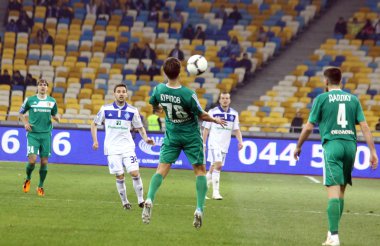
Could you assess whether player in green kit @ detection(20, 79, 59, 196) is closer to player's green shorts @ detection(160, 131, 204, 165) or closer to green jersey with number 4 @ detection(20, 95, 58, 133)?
green jersey with number 4 @ detection(20, 95, 58, 133)

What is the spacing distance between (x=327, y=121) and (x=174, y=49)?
24708mm

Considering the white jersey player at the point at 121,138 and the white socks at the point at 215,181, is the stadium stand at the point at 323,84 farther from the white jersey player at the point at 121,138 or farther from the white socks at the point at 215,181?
the white jersey player at the point at 121,138

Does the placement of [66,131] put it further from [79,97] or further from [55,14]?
[55,14]

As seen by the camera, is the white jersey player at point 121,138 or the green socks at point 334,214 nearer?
the green socks at point 334,214

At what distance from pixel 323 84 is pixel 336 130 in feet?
76.7

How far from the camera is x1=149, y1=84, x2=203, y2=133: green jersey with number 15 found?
11.8 meters

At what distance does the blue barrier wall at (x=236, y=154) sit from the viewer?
26219 mm

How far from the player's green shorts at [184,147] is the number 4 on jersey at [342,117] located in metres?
2.14

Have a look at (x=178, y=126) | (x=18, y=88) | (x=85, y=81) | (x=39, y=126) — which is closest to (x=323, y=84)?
(x=85, y=81)

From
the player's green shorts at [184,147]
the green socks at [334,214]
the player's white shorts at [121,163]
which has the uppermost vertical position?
the player's white shorts at [121,163]

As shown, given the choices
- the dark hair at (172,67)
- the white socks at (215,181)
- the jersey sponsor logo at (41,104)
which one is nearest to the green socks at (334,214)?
the dark hair at (172,67)

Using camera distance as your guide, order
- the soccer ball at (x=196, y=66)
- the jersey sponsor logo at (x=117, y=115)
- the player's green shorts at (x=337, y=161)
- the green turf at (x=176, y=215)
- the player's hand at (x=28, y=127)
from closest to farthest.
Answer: the player's green shorts at (x=337, y=161), the green turf at (x=176, y=215), the soccer ball at (x=196, y=66), the jersey sponsor logo at (x=117, y=115), the player's hand at (x=28, y=127)

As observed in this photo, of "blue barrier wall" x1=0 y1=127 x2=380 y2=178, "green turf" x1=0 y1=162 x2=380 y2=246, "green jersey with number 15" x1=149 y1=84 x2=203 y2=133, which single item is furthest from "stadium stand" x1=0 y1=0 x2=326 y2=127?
"green jersey with number 15" x1=149 y1=84 x2=203 y2=133

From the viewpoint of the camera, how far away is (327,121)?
35.7 feet
